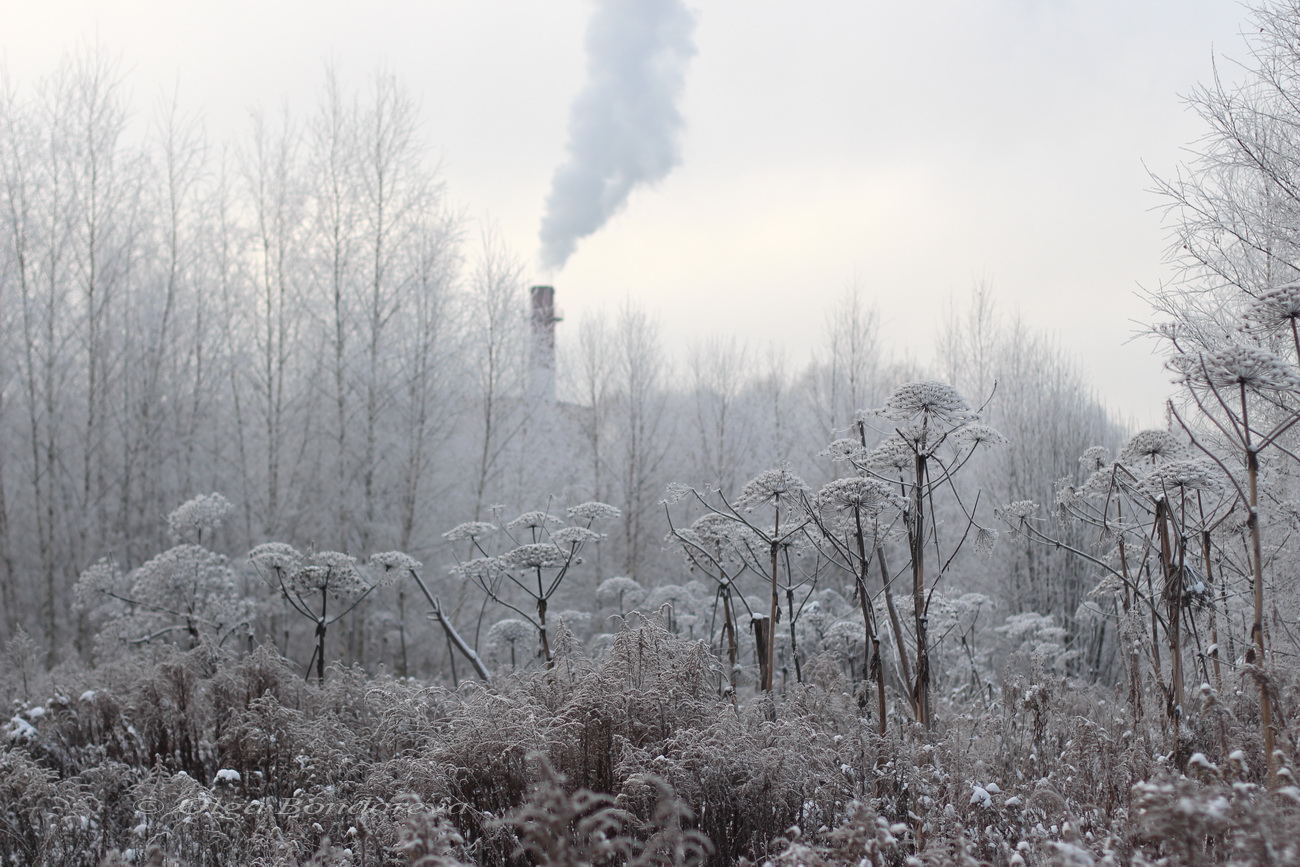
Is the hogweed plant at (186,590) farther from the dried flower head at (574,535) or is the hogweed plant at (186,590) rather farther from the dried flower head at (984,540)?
the dried flower head at (984,540)

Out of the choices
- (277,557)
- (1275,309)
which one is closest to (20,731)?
(277,557)

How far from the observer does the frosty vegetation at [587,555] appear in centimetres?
279

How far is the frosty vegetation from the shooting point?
2.79 metres

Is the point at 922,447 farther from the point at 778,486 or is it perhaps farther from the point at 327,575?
the point at 327,575

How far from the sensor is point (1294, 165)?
6.18 m

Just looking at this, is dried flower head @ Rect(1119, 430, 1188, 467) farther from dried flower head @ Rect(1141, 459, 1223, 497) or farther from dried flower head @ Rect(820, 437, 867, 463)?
dried flower head @ Rect(820, 437, 867, 463)

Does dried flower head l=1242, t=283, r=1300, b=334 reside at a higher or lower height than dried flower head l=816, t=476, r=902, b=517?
higher

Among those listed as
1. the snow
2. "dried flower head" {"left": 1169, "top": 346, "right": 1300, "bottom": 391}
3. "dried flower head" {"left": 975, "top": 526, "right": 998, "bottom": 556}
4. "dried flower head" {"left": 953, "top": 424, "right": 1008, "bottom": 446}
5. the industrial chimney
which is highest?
the industrial chimney

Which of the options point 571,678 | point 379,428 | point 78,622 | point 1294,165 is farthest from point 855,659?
point 78,622

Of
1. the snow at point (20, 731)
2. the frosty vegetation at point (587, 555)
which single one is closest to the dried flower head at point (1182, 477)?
the frosty vegetation at point (587, 555)

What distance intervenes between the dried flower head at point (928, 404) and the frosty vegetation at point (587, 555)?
17 mm

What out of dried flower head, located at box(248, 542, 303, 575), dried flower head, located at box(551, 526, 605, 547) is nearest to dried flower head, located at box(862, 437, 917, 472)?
dried flower head, located at box(551, 526, 605, 547)

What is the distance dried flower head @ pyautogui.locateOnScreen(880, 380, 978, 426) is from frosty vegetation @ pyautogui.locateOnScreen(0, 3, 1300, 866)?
0.05 ft

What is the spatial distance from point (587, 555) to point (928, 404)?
575 inches
